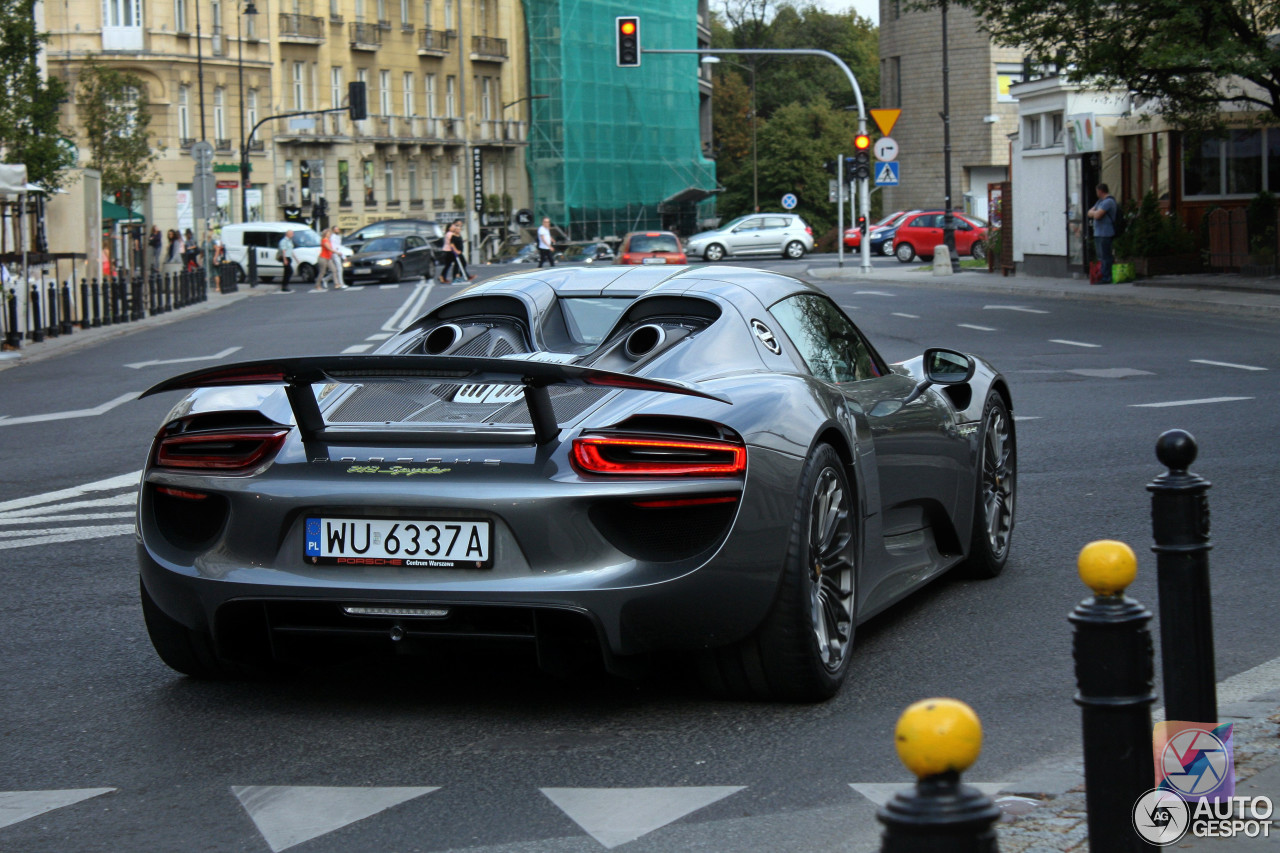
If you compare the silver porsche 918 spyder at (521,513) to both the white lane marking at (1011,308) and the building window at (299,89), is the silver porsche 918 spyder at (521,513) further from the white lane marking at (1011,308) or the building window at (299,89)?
the building window at (299,89)

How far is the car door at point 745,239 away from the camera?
6231cm

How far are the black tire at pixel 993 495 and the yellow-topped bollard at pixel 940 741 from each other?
4.67 m

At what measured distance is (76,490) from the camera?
10227mm

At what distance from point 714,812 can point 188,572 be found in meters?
1.75

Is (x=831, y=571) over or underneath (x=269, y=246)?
underneath

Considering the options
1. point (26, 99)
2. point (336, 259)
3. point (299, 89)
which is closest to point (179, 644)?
point (26, 99)

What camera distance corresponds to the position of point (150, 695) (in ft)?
17.3

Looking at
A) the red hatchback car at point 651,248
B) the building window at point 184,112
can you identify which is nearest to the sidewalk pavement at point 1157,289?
the red hatchback car at point 651,248

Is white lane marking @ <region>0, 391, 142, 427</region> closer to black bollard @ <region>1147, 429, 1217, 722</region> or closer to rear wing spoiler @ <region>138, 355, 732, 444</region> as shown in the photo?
rear wing spoiler @ <region>138, 355, 732, 444</region>

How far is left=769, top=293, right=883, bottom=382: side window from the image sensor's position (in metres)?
5.85

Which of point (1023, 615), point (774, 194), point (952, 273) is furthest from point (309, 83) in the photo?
point (1023, 615)

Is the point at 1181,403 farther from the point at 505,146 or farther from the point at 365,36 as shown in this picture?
the point at 505,146

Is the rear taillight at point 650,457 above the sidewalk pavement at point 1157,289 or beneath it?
beneath

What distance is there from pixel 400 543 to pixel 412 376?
487 millimetres
